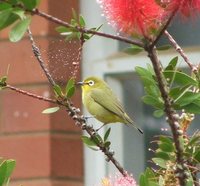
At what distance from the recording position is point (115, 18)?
872mm

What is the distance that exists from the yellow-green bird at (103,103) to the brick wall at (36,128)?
0.88 metres

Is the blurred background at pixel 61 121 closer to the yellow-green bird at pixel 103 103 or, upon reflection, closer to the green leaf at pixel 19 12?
the yellow-green bird at pixel 103 103

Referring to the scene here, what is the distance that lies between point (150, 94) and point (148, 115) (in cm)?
188

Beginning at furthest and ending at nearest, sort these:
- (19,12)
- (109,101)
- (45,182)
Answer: (45,182)
(109,101)
(19,12)

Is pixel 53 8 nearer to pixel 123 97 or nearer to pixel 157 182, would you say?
pixel 123 97

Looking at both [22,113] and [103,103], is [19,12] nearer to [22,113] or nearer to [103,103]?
[103,103]

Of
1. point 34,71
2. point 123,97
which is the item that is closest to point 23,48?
point 34,71

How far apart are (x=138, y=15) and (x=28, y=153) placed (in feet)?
6.59

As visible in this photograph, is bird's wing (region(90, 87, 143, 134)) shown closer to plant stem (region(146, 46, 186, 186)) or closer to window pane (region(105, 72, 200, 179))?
plant stem (region(146, 46, 186, 186))

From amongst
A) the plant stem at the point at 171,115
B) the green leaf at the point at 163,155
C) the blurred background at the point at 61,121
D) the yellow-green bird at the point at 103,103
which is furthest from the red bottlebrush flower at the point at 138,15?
the blurred background at the point at 61,121

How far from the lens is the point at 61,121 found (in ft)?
9.00

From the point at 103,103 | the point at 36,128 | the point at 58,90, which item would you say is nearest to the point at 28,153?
the point at 36,128

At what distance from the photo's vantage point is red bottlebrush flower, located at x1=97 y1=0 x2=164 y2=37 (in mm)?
823

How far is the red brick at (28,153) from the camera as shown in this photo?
9.00 ft
